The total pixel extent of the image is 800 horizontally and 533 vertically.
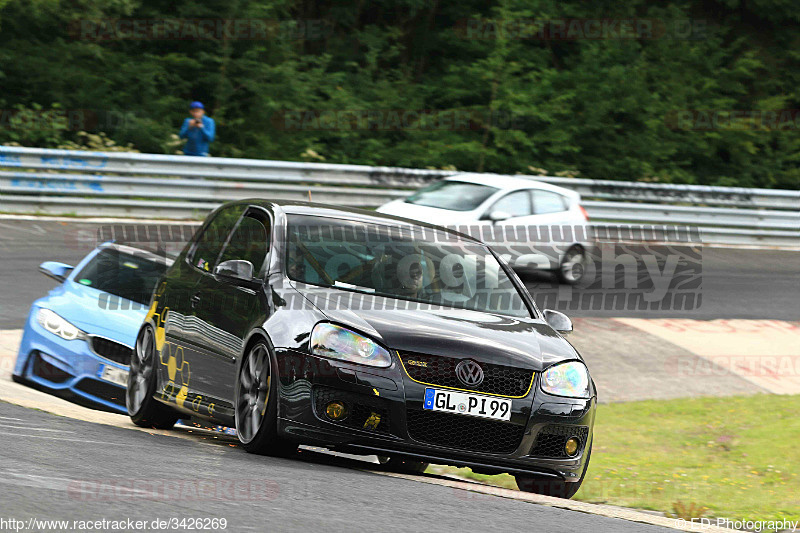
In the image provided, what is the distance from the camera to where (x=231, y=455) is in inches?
259

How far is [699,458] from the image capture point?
10.3 metres

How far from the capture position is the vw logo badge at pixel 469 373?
21.7 ft

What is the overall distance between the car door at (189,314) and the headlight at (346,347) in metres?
1.27

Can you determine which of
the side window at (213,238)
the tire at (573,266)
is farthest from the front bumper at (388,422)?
the tire at (573,266)

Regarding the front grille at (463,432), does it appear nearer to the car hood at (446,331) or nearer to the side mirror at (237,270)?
the car hood at (446,331)

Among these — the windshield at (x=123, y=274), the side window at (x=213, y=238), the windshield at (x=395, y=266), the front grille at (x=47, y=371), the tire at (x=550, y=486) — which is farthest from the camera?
the windshield at (x=123, y=274)

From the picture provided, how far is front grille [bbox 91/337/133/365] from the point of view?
9.62 m

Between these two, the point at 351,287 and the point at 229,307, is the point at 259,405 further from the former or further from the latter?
the point at 351,287

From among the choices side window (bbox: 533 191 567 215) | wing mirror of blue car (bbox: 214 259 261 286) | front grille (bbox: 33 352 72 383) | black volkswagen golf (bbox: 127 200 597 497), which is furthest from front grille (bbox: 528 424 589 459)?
side window (bbox: 533 191 567 215)

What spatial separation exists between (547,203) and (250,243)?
11333 mm

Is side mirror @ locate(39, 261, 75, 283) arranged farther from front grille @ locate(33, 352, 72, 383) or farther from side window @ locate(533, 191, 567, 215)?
side window @ locate(533, 191, 567, 215)

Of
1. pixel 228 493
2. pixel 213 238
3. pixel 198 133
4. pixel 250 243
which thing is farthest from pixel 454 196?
pixel 228 493

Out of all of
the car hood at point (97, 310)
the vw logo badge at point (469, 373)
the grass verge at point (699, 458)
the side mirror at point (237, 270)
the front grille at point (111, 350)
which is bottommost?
the grass verge at point (699, 458)

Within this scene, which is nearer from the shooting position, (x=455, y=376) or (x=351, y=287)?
(x=455, y=376)
